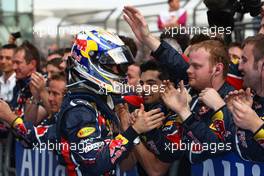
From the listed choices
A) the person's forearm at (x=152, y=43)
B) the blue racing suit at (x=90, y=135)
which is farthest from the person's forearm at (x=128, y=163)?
the person's forearm at (x=152, y=43)

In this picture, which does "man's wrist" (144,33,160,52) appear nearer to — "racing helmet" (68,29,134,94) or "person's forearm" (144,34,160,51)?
"person's forearm" (144,34,160,51)

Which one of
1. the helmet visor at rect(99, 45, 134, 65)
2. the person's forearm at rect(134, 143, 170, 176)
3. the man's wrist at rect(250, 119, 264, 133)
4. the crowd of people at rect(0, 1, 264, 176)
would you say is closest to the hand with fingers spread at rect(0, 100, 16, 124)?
the crowd of people at rect(0, 1, 264, 176)

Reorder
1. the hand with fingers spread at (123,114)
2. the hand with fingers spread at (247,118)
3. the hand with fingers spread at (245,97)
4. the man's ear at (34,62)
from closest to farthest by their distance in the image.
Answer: the hand with fingers spread at (247,118) < the hand with fingers spread at (245,97) < the hand with fingers spread at (123,114) < the man's ear at (34,62)

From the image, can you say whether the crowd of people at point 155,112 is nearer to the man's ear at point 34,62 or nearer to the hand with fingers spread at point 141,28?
the hand with fingers spread at point 141,28

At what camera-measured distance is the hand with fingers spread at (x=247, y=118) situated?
13.1ft

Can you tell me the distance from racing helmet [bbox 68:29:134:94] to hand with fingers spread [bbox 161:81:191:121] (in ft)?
1.09

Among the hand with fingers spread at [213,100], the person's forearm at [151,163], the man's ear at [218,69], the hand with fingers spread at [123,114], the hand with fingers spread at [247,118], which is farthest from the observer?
the person's forearm at [151,163]

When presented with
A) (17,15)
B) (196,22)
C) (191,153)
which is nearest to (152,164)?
(191,153)

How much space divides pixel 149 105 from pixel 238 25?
12.6ft

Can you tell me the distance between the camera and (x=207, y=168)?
473 centimetres

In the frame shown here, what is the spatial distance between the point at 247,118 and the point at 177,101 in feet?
2.55

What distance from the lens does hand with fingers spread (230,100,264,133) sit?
400cm

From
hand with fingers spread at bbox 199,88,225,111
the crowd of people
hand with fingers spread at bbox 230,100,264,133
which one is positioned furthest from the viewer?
hand with fingers spread at bbox 199,88,225,111

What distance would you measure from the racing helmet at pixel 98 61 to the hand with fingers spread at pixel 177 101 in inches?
13.0
